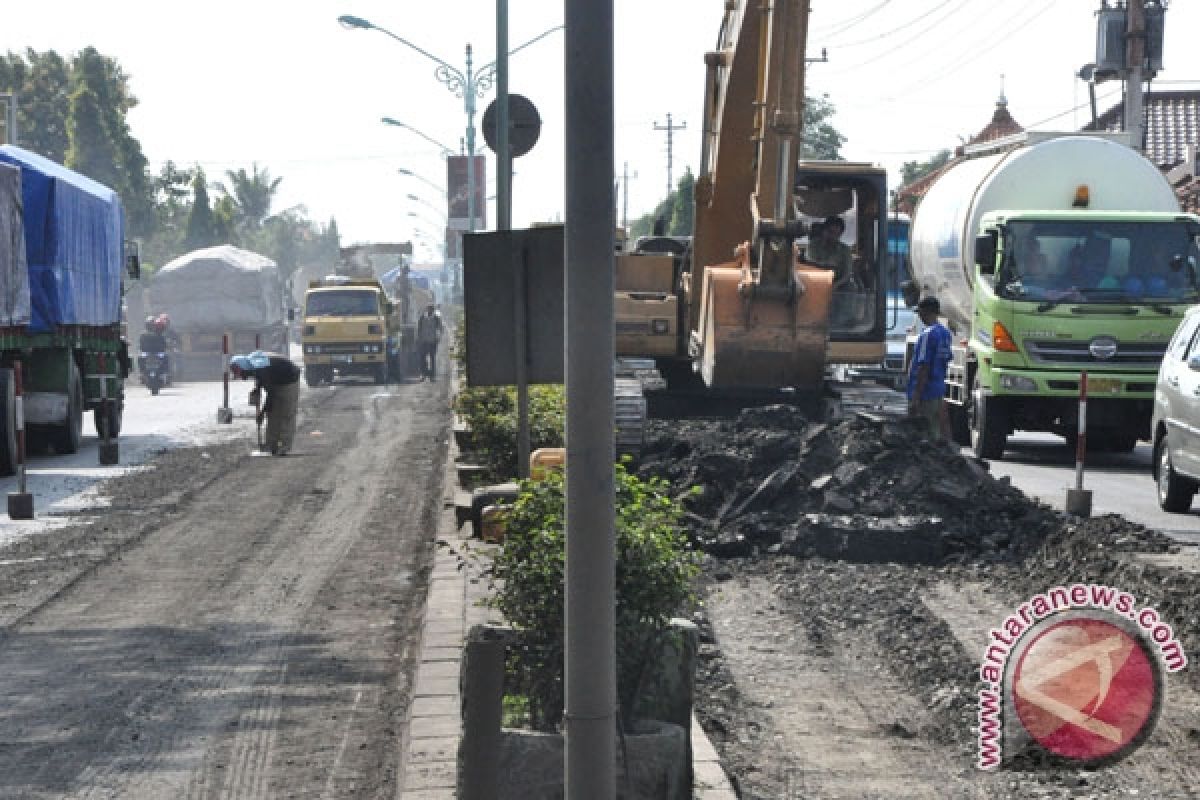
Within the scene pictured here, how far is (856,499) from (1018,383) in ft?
26.3

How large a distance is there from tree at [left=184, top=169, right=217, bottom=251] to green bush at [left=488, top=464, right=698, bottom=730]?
99.7m

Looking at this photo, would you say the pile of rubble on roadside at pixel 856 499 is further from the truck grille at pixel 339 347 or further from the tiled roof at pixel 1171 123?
the tiled roof at pixel 1171 123

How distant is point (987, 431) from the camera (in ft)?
76.8

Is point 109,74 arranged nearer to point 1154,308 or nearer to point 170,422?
point 170,422

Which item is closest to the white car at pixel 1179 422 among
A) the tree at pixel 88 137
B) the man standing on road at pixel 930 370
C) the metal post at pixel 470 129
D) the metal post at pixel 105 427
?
the man standing on road at pixel 930 370

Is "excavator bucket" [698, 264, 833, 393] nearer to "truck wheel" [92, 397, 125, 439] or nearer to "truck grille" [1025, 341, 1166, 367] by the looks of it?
"truck grille" [1025, 341, 1166, 367]

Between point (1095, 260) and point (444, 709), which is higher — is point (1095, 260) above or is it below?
above

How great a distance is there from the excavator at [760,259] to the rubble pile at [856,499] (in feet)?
2.25

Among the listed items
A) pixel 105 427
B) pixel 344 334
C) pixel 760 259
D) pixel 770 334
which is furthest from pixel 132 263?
pixel 770 334

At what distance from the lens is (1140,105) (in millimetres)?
37969

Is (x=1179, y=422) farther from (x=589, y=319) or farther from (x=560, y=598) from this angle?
(x=589, y=319)

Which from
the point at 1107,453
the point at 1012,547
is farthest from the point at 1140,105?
the point at 1012,547

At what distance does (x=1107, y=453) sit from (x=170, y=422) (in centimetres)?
1652

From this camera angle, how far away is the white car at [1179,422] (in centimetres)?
1653
